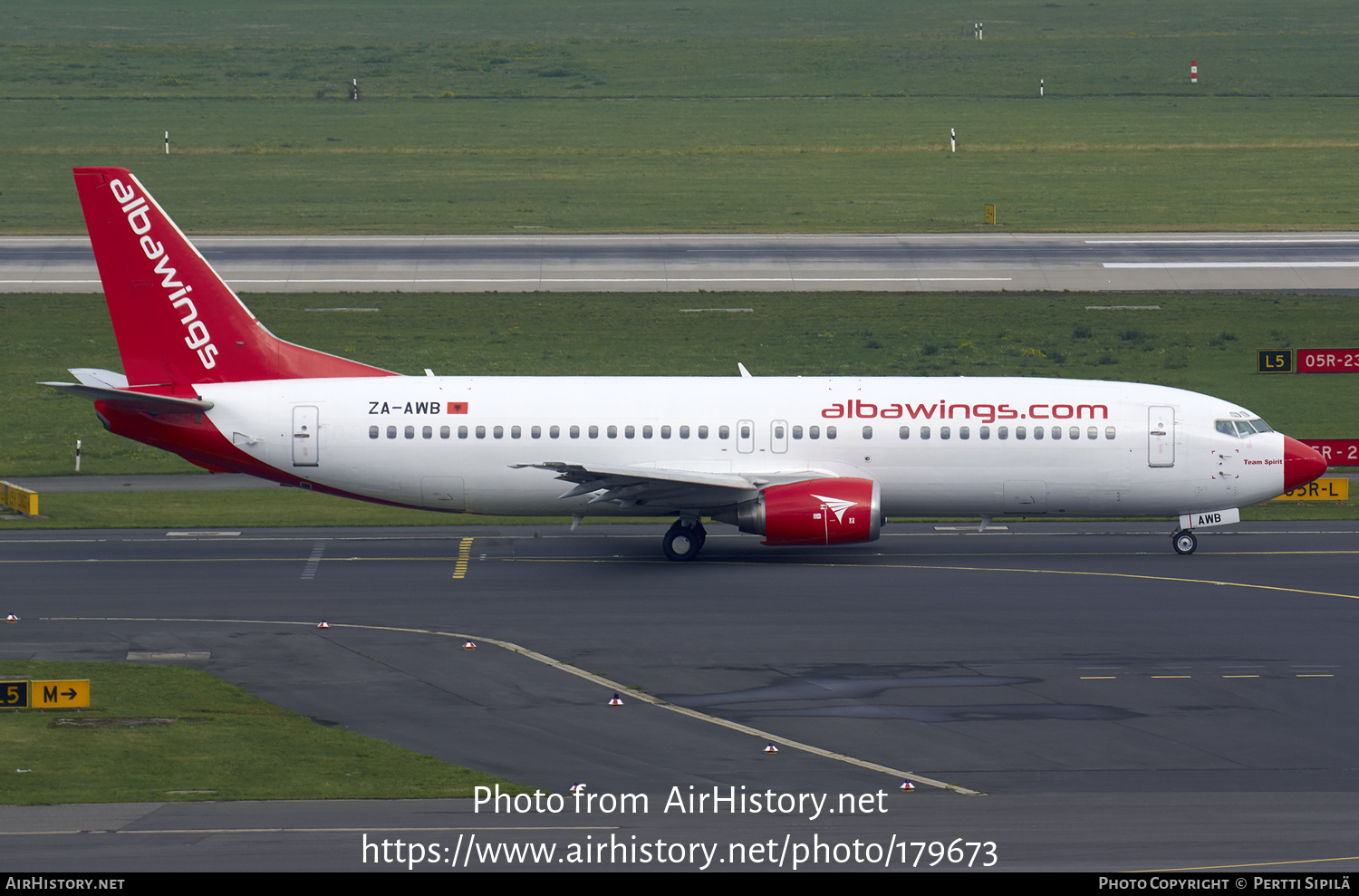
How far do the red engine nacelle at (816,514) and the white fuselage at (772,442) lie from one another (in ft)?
4.30

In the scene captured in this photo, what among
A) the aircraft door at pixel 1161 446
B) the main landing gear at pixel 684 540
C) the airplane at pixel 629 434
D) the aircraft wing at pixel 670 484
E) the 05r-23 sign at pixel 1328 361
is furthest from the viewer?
the 05r-23 sign at pixel 1328 361

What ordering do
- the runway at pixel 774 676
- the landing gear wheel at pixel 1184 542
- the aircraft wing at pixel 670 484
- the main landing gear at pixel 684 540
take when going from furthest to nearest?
the landing gear wheel at pixel 1184 542, the main landing gear at pixel 684 540, the aircraft wing at pixel 670 484, the runway at pixel 774 676

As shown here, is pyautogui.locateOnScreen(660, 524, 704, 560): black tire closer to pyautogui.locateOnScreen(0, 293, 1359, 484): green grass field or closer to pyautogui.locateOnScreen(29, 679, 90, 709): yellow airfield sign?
pyautogui.locateOnScreen(29, 679, 90, 709): yellow airfield sign

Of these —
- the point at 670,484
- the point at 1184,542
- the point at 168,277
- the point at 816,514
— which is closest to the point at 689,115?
the point at 168,277

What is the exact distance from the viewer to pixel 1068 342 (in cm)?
6512

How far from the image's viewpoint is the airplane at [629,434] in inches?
1628

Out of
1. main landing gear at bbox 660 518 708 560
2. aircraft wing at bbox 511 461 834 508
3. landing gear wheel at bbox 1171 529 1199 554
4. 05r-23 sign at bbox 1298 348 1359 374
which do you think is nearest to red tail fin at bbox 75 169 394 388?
aircraft wing at bbox 511 461 834 508

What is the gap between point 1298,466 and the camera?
137ft

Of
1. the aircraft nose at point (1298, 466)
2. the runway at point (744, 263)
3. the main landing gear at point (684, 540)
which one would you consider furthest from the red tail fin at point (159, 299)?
the runway at point (744, 263)

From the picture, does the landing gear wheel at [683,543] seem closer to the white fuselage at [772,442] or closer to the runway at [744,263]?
the white fuselage at [772,442]

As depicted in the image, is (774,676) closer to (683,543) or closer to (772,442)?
(683,543)

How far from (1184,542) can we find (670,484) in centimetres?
1346

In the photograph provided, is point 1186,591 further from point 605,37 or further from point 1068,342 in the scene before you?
point 605,37

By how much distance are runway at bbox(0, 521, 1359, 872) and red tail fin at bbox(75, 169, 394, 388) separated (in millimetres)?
4915
